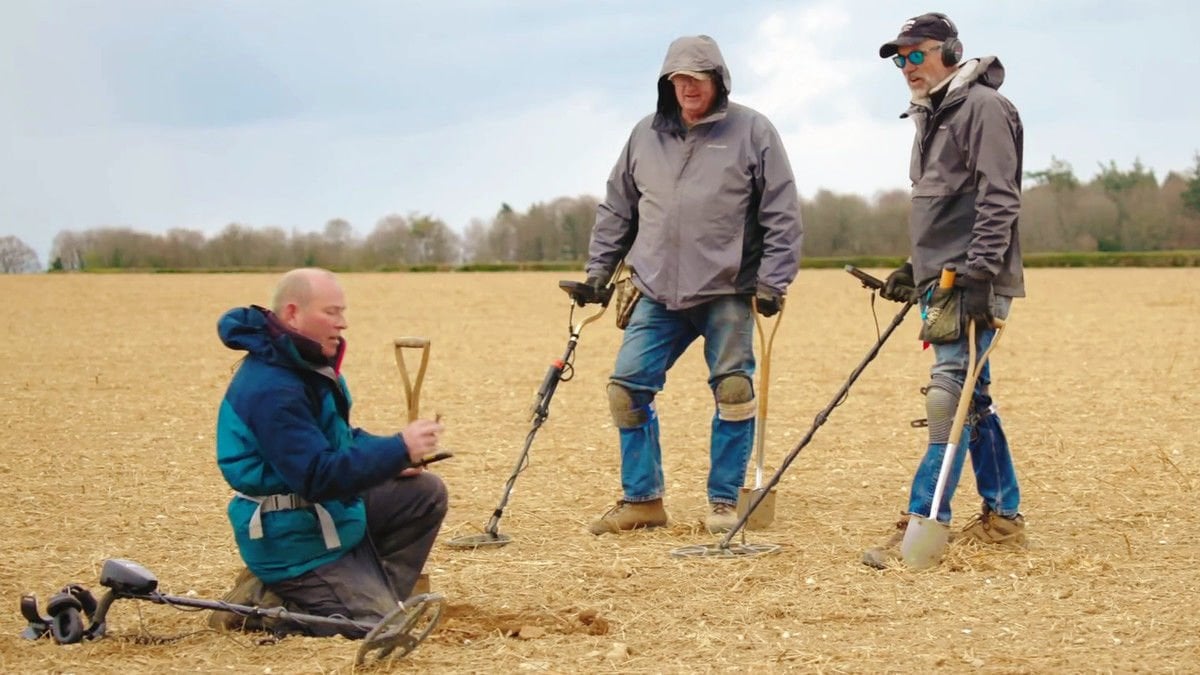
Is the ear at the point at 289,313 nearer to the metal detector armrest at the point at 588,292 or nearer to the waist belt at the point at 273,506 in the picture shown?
the waist belt at the point at 273,506

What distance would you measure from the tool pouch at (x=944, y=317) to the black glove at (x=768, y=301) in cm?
80

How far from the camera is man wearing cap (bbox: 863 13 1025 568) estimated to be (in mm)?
6340

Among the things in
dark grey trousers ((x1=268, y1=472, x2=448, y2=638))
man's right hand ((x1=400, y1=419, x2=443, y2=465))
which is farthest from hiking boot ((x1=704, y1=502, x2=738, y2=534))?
man's right hand ((x1=400, y1=419, x2=443, y2=465))

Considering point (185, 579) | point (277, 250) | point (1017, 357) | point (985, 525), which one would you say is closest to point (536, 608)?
point (185, 579)

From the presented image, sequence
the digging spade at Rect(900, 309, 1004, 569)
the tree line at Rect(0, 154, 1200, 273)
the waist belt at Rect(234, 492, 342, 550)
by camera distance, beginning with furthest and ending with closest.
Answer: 1. the tree line at Rect(0, 154, 1200, 273)
2. the digging spade at Rect(900, 309, 1004, 569)
3. the waist belt at Rect(234, 492, 342, 550)

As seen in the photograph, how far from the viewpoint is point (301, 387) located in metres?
5.02

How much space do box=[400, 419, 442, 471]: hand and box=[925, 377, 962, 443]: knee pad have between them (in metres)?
2.53

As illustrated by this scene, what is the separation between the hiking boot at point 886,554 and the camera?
6.23 metres

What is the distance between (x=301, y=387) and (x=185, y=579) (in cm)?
166

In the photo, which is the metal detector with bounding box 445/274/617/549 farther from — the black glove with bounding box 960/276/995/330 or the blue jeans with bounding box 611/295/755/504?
the black glove with bounding box 960/276/995/330

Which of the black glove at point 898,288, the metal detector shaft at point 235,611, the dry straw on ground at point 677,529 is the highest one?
the black glove at point 898,288

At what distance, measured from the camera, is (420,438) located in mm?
4863

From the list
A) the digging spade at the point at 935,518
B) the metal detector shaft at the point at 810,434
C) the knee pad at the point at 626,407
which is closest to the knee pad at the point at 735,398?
the knee pad at the point at 626,407

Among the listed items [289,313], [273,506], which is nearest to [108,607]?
[273,506]
